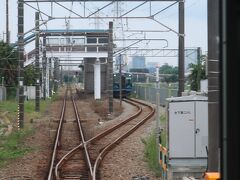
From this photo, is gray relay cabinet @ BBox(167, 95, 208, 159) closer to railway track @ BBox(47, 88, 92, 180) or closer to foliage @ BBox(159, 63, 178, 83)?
railway track @ BBox(47, 88, 92, 180)

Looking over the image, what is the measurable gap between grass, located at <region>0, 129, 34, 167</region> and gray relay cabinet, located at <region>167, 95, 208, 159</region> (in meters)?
6.52

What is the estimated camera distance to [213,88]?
632 cm

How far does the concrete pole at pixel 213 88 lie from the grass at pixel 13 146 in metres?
9.56

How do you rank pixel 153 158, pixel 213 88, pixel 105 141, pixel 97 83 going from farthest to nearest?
pixel 97 83
pixel 105 141
pixel 153 158
pixel 213 88

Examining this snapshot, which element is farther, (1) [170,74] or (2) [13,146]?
(1) [170,74]

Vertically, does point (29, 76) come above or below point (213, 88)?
above

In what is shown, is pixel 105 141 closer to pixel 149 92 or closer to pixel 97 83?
pixel 149 92

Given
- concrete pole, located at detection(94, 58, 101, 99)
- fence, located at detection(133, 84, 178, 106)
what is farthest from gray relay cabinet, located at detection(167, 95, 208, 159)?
concrete pole, located at detection(94, 58, 101, 99)

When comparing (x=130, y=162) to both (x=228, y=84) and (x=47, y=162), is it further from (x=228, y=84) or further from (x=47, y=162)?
(x=228, y=84)

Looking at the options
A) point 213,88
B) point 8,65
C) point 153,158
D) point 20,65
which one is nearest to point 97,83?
point 8,65

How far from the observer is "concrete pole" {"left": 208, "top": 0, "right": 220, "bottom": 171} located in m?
5.45

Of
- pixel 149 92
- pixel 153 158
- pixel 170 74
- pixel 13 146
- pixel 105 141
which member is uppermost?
pixel 170 74

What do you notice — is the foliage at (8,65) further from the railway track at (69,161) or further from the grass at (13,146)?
the railway track at (69,161)

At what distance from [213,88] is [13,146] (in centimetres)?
1300
